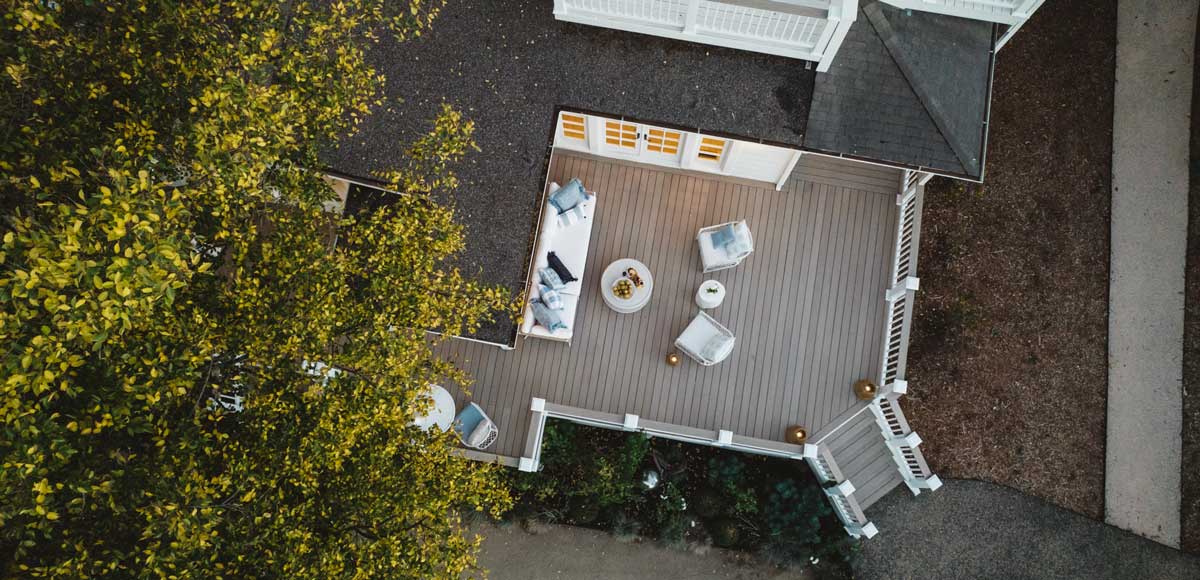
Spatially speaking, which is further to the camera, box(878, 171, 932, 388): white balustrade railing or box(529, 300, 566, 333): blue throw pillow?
box(878, 171, 932, 388): white balustrade railing

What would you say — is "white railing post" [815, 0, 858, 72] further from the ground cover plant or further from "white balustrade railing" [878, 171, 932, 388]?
the ground cover plant

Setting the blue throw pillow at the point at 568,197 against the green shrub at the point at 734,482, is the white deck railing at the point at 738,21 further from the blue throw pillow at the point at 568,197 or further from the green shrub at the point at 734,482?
the green shrub at the point at 734,482

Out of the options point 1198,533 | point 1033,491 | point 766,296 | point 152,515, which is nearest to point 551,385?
point 766,296

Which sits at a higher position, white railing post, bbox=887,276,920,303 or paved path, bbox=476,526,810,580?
white railing post, bbox=887,276,920,303

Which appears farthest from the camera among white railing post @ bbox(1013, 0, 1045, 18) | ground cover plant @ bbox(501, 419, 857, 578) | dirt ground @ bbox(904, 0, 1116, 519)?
dirt ground @ bbox(904, 0, 1116, 519)

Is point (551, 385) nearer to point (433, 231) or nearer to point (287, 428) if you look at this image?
point (433, 231)

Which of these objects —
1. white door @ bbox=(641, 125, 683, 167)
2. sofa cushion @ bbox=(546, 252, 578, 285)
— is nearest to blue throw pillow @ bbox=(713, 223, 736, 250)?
white door @ bbox=(641, 125, 683, 167)

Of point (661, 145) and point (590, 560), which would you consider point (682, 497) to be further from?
point (661, 145)

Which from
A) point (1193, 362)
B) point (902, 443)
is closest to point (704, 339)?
point (902, 443)
